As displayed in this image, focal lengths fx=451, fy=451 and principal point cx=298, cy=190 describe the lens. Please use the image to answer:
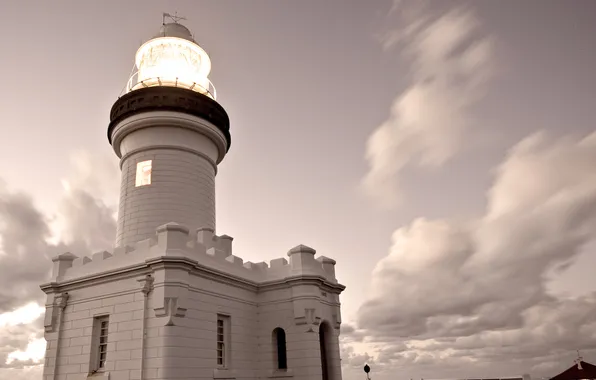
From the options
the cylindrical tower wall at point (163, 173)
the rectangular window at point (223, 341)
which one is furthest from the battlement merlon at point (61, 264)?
the rectangular window at point (223, 341)

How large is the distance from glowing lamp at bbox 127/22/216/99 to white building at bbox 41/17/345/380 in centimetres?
6

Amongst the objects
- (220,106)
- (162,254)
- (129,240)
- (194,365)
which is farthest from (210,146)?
(194,365)

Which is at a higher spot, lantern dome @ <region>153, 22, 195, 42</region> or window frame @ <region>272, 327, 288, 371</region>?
lantern dome @ <region>153, 22, 195, 42</region>

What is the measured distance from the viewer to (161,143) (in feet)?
67.1

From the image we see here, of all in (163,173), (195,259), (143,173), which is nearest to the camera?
(195,259)

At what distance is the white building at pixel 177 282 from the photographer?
14.3 meters

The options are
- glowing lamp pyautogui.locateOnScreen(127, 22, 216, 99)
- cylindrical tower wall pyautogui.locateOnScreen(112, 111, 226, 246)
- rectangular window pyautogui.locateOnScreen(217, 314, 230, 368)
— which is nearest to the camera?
rectangular window pyautogui.locateOnScreen(217, 314, 230, 368)

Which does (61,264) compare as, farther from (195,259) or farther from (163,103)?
(163,103)

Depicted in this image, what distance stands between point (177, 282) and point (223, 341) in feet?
11.6

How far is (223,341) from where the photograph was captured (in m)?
16.3

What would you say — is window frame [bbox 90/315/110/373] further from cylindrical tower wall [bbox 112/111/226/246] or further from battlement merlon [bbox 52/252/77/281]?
cylindrical tower wall [bbox 112/111/226/246]

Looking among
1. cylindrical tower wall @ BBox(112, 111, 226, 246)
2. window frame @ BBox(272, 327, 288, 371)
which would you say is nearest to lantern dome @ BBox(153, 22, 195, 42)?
cylindrical tower wall @ BBox(112, 111, 226, 246)

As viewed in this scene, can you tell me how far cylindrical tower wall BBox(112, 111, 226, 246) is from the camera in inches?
771

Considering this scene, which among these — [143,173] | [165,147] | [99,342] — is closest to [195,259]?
[99,342]
